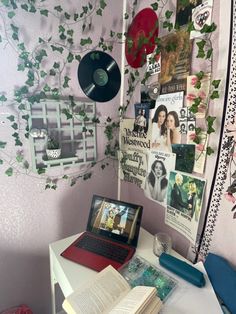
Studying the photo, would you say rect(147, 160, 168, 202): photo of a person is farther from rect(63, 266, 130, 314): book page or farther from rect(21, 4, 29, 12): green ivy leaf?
rect(21, 4, 29, 12): green ivy leaf

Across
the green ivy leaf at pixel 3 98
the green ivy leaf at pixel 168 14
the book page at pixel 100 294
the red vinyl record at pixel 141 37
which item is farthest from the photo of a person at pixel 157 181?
the green ivy leaf at pixel 3 98

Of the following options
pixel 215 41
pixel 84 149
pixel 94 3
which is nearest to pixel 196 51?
pixel 215 41

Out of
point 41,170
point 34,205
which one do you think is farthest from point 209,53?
point 34,205

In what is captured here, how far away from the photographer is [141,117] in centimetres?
122

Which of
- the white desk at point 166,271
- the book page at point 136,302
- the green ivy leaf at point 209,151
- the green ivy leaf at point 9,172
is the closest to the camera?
the book page at point 136,302

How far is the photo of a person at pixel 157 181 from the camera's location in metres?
1.12

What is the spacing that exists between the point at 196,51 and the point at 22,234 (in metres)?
1.26

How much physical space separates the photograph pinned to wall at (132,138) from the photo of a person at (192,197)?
0.34 metres

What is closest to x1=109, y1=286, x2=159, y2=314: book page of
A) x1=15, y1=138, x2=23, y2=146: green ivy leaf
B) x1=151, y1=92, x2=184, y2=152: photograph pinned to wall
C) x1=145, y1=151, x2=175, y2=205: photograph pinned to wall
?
x1=145, y1=151, x2=175, y2=205: photograph pinned to wall

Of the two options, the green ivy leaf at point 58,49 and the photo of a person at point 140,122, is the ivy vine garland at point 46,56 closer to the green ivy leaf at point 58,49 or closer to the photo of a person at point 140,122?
the green ivy leaf at point 58,49

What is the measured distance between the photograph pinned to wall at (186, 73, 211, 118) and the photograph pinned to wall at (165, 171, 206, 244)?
30cm

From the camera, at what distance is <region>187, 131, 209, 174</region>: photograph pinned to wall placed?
89 centimetres

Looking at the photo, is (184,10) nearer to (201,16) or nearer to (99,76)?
(201,16)

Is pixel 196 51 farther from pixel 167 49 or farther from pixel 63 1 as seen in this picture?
pixel 63 1
